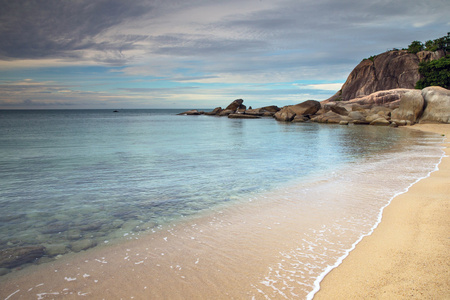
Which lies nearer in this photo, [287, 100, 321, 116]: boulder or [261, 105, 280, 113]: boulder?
[287, 100, 321, 116]: boulder

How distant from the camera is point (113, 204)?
6336mm

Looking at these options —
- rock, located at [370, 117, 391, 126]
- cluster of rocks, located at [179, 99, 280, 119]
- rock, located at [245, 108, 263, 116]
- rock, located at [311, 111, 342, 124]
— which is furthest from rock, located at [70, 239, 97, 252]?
rock, located at [245, 108, 263, 116]

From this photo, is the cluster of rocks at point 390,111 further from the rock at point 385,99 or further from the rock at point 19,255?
the rock at point 19,255

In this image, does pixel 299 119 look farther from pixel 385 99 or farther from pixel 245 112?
pixel 245 112

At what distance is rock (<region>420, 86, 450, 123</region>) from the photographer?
28641mm

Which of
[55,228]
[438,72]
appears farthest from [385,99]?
[55,228]

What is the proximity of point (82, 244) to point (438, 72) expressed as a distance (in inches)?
2090

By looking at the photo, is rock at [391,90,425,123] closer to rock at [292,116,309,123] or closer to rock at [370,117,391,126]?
rock at [370,117,391,126]

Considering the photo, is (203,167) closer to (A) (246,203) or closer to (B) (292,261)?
(A) (246,203)

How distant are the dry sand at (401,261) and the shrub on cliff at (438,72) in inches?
1863

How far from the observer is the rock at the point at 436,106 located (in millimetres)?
28641

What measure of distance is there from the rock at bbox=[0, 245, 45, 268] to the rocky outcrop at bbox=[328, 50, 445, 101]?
67.0 metres

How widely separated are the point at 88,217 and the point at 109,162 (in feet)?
22.1

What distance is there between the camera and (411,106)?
31312 millimetres
